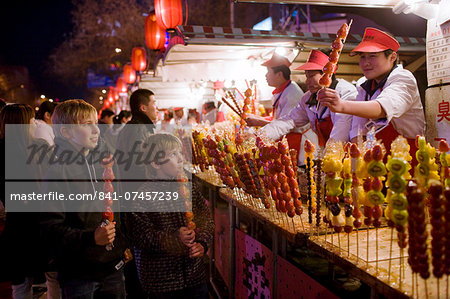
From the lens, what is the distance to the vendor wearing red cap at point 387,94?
2674mm

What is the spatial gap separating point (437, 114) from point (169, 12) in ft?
18.9

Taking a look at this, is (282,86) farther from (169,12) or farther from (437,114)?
(169,12)

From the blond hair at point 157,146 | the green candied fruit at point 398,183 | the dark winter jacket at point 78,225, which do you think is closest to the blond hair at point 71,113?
the dark winter jacket at point 78,225

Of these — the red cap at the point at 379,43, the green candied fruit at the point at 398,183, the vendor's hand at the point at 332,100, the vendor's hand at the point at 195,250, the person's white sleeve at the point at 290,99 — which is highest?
the red cap at the point at 379,43

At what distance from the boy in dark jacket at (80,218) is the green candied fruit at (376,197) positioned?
1.42 meters

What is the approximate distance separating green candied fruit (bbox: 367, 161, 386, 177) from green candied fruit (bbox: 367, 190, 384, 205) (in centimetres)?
10

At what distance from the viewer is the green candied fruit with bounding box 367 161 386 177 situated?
180cm

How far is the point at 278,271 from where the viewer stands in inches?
119

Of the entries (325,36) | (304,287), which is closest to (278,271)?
(304,287)

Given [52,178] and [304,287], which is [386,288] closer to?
[304,287]

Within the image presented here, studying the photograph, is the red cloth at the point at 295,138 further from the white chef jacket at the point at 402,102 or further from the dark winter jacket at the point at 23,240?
the dark winter jacket at the point at 23,240

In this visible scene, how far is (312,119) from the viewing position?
399 cm

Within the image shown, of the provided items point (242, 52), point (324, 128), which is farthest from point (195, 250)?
point (242, 52)

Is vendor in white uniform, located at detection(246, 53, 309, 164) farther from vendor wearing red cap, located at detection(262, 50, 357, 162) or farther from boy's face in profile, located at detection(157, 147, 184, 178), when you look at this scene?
boy's face in profile, located at detection(157, 147, 184, 178)
